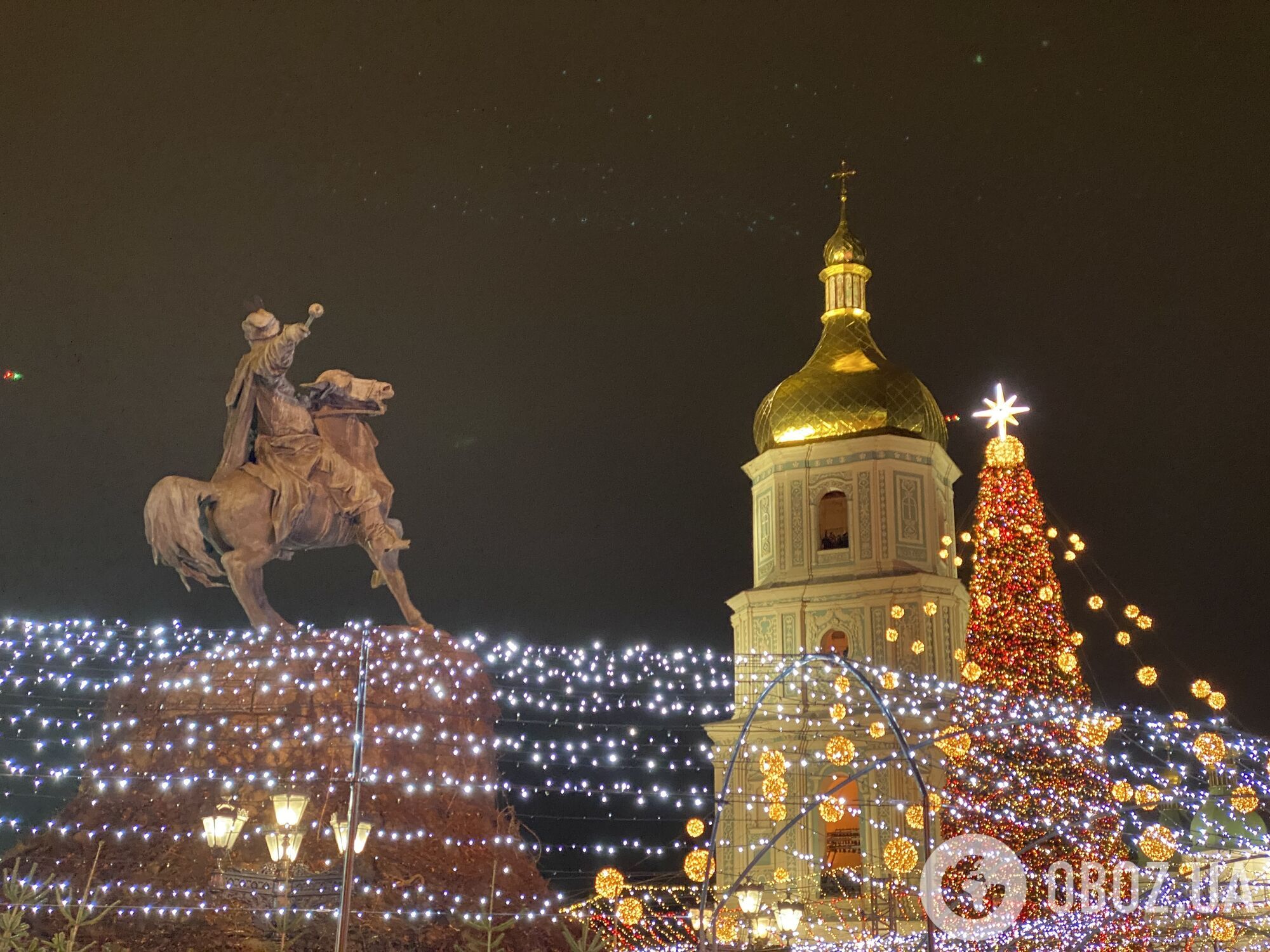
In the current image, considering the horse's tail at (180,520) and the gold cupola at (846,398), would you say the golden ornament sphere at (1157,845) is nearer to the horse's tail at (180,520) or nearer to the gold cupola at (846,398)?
the horse's tail at (180,520)

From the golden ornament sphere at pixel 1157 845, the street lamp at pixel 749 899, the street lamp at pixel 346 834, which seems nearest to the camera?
the street lamp at pixel 346 834

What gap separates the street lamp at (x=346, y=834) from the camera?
12.7 metres

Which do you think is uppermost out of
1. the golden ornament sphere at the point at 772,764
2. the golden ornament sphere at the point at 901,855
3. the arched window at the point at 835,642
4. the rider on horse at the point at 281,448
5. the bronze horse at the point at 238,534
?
the arched window at the point at 835,642

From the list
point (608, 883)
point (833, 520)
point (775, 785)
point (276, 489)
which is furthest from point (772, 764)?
point (833, 520)

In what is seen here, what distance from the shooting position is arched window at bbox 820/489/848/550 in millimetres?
36688

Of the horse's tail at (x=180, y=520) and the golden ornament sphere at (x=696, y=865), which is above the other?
the horse's tail at (x=180, y=520)

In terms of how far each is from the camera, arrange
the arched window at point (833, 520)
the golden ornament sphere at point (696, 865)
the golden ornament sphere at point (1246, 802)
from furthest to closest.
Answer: the arched window at point (833, 520) < the golden ornament sphere at point (1246, 802) < the golden ornament sphere at point (696, 865)

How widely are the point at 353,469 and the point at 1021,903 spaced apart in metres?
12.4

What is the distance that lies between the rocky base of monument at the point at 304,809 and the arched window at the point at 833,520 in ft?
69.7

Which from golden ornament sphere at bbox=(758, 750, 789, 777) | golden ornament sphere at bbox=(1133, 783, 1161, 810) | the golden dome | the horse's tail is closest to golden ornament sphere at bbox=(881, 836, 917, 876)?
golden ornament sphere at bbox=(758, 750, 789, 777)

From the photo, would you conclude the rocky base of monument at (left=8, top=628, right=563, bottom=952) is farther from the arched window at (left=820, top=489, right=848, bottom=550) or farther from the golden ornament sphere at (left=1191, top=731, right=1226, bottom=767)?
the arched window at (left=820, top=489, right=848, bottom=550)

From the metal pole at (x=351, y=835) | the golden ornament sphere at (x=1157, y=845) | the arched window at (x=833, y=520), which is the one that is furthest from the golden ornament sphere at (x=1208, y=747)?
the arched window at (x=833, y=520)

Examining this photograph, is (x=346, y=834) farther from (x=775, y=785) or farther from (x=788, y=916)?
(x=775, y=785)

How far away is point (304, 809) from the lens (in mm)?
13266
